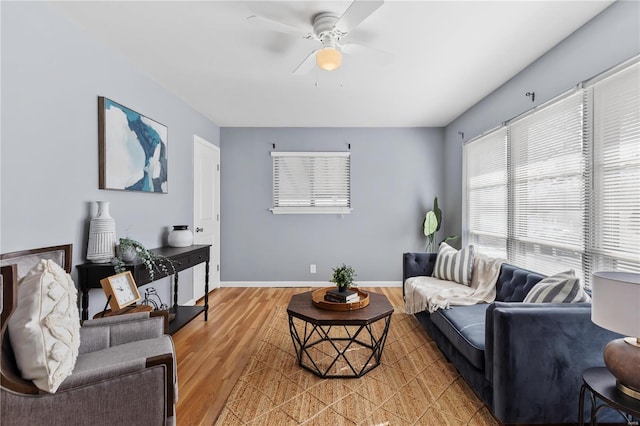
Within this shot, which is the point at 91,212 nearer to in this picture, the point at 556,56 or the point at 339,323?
the point at 339,323

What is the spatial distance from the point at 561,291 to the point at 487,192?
1.99m

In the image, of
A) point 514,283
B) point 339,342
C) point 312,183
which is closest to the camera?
point 514,283

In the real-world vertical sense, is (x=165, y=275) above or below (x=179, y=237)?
below

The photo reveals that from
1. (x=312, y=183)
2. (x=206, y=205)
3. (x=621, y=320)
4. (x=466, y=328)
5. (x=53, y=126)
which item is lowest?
(x=466, y=328)

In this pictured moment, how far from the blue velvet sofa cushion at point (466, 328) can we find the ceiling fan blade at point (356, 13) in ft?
6.77

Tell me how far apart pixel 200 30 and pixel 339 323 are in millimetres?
2272

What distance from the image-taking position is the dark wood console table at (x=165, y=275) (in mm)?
2152

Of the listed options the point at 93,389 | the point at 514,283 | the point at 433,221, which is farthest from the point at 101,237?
the point at 433,221

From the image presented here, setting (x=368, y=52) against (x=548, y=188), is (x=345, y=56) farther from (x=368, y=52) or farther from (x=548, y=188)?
(x=548, y=188)

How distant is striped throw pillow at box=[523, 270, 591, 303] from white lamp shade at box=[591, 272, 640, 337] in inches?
18.0

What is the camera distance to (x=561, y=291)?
1.83 metres

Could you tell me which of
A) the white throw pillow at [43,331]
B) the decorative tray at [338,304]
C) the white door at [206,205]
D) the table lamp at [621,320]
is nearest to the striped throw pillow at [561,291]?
the table lamp at [621,320]

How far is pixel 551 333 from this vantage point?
1.62 metres

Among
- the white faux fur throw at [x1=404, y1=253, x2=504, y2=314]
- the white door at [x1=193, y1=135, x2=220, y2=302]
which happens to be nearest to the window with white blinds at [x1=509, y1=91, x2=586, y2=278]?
the white faux fur throw at [x1=404, y1=253, x2=504, y2=314]
